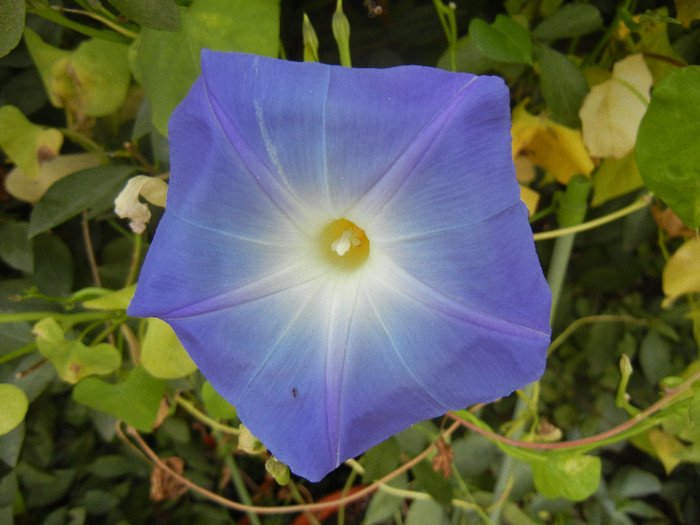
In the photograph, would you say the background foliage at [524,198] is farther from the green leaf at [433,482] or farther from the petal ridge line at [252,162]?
the petal ridge line at [252,162]

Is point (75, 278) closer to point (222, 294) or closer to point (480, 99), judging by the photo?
point (222, 294)

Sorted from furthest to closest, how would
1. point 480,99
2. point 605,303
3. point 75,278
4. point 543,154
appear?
point 605,303 < point 75,278 < point 543,154 < point 480,99

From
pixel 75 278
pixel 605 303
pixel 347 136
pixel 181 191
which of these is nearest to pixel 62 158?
pixel 75 278

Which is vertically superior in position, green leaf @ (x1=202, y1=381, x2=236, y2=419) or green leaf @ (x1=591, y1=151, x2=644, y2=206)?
green leaf @ (x1=591, y1=151, x2=644, y2=206)

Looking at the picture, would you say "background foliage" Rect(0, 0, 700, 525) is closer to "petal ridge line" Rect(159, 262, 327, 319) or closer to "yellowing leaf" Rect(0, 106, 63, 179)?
"yellowing leaf" Rect(0, 106, 63, 179)

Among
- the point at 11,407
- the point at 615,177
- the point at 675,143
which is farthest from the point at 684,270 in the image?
the point at 11,407

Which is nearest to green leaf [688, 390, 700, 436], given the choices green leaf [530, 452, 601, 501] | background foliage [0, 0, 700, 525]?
background foliage [0, 0, 700, 525]
